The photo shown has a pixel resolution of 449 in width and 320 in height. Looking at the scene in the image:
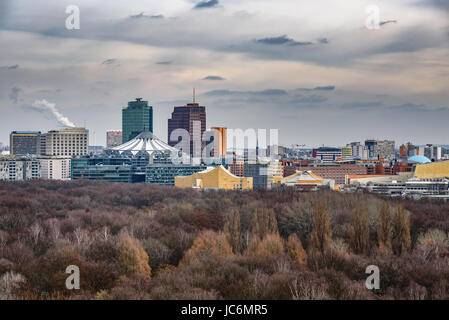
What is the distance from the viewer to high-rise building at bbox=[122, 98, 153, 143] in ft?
445

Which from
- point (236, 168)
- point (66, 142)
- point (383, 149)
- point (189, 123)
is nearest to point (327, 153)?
point (383, 149)

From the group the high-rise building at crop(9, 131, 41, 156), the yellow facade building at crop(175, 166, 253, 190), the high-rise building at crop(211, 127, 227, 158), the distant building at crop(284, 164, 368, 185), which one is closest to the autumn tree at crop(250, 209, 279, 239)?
the yellow facade building at crop(175, 166, 253, 190)

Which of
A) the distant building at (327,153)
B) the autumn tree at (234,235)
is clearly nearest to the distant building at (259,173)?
the autumn tree at (234,235)

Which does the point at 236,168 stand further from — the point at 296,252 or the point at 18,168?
the point at 296,252

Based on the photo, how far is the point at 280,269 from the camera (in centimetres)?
1670

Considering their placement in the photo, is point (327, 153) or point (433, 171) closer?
point (433, 171)

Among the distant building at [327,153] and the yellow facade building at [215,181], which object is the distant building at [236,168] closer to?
the yellow facade building at [215,181]

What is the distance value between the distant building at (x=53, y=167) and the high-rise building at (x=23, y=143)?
2138 cm

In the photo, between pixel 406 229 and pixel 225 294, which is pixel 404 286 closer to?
pixel 225 294

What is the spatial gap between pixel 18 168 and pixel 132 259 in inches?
2992

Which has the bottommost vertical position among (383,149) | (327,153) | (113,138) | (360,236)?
(360,236)

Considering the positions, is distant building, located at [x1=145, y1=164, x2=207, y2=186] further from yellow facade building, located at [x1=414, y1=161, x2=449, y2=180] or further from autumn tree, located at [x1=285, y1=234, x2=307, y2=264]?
autumn tree, located at [x1=285, y1=234, x2=307, y2=264]

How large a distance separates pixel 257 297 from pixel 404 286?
4.13 m

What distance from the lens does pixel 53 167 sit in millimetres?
94625
